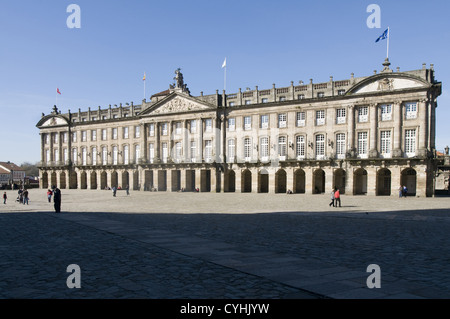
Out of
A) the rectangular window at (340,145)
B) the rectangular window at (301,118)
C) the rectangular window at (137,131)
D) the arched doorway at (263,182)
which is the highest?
the rectangular window at (301,118)

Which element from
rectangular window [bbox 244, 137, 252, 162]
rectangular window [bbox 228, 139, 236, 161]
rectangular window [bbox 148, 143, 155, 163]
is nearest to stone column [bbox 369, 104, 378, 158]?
rectangular window [bbox 244, 137, 252, 162]

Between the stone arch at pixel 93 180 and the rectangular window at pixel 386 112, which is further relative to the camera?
the stone arch at pixel 93 180

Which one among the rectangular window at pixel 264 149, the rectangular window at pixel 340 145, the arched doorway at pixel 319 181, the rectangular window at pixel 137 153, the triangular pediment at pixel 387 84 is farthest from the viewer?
the rectangular window at pixel 137 153

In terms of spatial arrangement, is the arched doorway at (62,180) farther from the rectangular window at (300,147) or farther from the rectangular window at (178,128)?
the rectangular window at (300,147)

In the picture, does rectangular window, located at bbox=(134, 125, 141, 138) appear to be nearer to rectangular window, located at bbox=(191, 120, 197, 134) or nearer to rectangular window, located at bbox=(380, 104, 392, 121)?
rectangular window, located at bbox=(191, 120, 197, 134)

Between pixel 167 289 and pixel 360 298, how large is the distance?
3484 mm

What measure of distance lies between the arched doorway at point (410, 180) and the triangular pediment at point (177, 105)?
26.9 m

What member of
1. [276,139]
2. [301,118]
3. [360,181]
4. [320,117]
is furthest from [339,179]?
[276,139]

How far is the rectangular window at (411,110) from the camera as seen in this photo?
43875 millimetres

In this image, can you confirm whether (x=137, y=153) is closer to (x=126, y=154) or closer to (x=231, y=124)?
(x=126, y=154)

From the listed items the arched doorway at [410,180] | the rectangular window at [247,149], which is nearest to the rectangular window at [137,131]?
the rectangular window at [247,149]

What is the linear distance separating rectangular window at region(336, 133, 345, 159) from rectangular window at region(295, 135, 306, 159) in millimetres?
4237

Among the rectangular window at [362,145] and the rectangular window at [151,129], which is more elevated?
the rectangular window at [151,129]

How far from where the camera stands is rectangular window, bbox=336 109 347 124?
4823 centimetres
